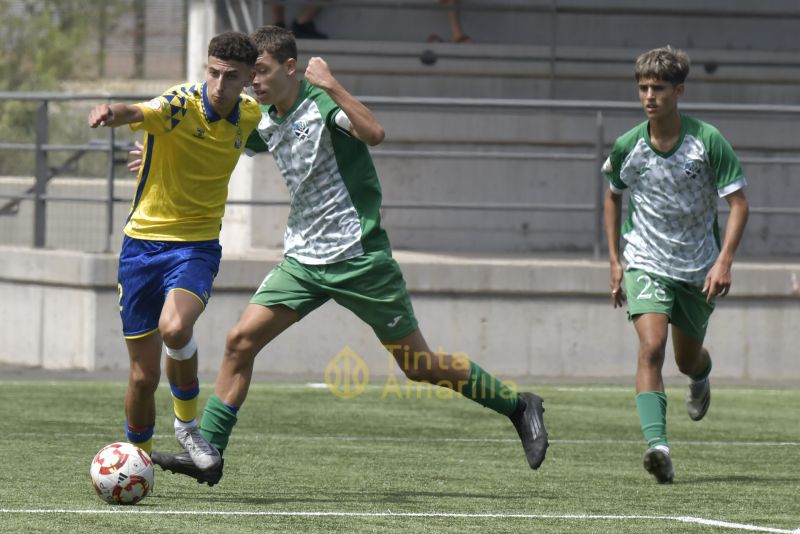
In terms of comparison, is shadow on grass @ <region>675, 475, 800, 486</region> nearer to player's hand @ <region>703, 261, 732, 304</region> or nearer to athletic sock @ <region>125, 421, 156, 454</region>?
player's hand @ <region>703, 261, 732, 304</region>

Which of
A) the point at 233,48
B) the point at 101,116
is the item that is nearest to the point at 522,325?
the point at 233,48

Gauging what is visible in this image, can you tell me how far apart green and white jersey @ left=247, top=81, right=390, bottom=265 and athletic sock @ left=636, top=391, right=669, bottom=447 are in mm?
1531

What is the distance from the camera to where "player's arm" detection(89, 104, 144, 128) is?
20.8ft

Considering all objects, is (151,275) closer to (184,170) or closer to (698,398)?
(184,170)

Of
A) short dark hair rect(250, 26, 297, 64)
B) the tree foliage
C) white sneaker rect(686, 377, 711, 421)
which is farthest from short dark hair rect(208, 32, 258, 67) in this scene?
the tree foliage

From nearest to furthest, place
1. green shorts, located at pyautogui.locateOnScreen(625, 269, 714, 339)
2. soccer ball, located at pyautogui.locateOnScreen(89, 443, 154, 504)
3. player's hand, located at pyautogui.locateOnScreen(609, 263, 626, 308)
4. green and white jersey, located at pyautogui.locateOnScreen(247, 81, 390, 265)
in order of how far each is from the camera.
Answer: soccer ball, located at pyautogui.locateOnScreen(89, 443, 154, 504), green and white jersey, located at pyautogui.locateOnScreen(247, 81, 390, 265), green shorts, located at pyautogui.locateOnScreen(625, 269, 714, 339), player's hand, located at pyautogui.locateOnScreen(609, 263, 626, 308)

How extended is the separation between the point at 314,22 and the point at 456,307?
5.21 metres

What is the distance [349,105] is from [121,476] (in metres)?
1.78

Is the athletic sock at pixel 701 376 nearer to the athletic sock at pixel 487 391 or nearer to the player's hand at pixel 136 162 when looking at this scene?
the athletic sock at pixel 487 391

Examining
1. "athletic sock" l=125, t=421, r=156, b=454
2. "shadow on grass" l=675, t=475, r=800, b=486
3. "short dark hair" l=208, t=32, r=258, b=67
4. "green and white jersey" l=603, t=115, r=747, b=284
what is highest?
"short dark hair" l=208, t=32, r=258, b=67

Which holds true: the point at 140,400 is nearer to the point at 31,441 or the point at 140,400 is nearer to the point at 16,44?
the point at 31,441

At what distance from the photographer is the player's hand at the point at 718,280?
7.41 meters

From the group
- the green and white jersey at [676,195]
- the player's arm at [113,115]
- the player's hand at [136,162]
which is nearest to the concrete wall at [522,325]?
the green and white jersey at [676,195]

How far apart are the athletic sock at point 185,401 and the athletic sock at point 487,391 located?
118 centimetres
